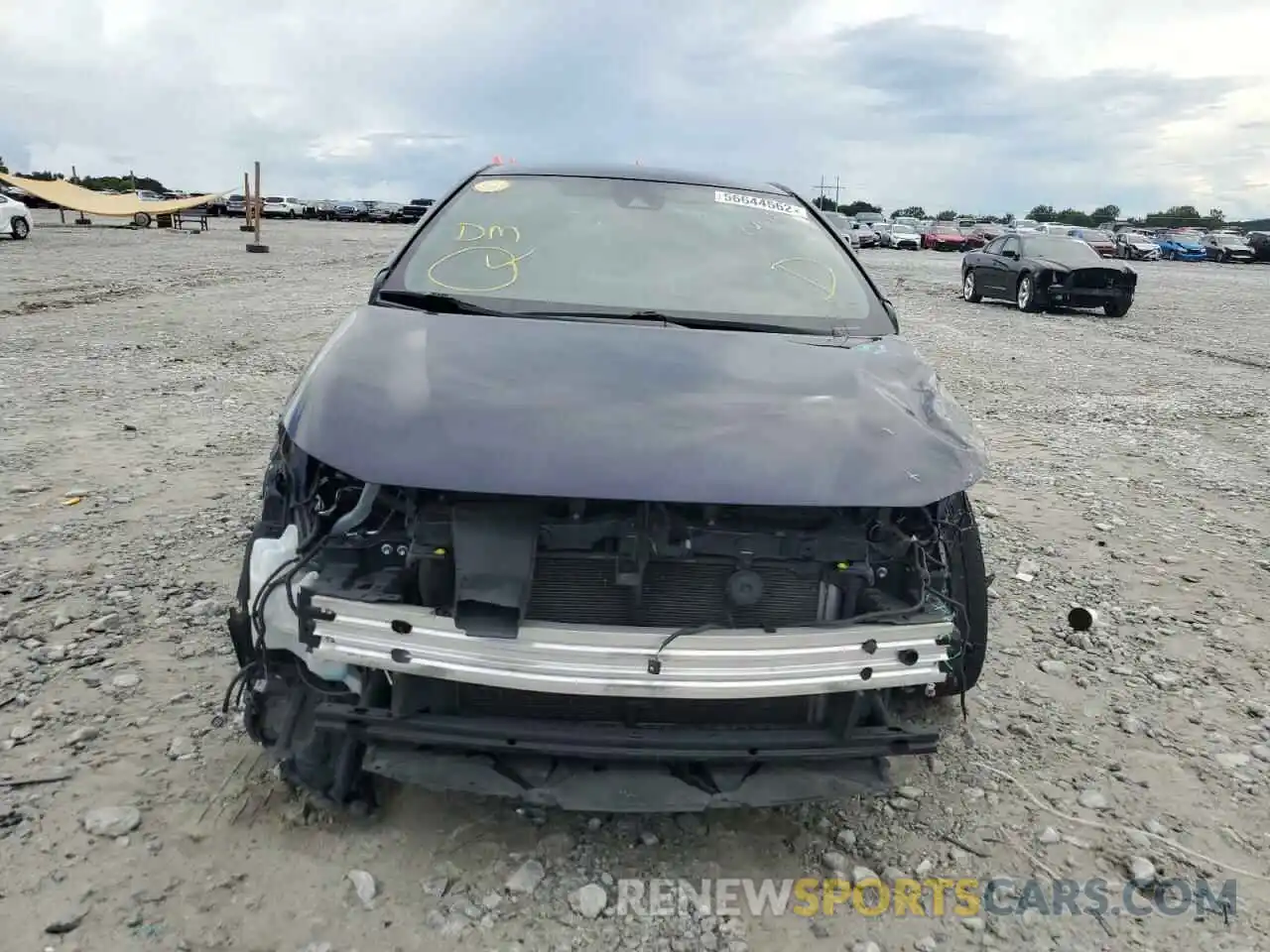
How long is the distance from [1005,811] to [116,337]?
9388 mm

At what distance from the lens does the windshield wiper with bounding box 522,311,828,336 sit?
2.96 metres

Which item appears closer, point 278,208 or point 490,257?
point 490,257

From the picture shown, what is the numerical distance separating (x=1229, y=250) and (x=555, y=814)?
48811mm

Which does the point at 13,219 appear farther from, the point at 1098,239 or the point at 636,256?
the point at 1098,239

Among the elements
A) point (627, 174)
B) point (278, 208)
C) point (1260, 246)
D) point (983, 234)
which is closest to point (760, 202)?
point (627, 174)

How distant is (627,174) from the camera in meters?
3.88

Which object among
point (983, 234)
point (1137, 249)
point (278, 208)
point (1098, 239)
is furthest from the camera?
point (278, 208)

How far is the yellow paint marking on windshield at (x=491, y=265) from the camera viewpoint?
3.12 meters

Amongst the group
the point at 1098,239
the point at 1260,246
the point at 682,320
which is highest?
the point at 1260,246

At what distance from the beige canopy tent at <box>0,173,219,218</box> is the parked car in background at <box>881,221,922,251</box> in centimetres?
2870

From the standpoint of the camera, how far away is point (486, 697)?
2215 millimetres

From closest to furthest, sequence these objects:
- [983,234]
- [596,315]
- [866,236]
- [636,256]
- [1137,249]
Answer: [596,315]
[636,256]
[1137,249]
[866,236]
[983,234]

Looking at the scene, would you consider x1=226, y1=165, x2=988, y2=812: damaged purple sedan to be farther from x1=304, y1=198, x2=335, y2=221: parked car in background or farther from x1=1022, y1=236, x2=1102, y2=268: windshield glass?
x1=304, y1=198, x2=335, y2=221: parked car in background

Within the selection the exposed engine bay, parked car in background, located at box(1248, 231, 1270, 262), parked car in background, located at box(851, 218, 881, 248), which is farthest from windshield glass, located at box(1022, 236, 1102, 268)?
parked car in background, located at box(1248, 231, 1270, 262)
